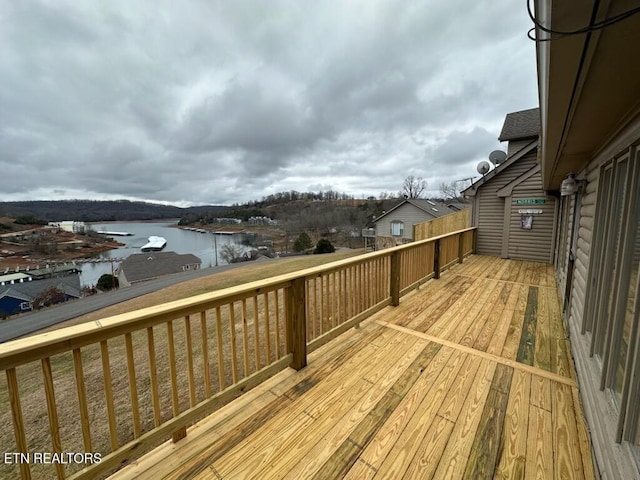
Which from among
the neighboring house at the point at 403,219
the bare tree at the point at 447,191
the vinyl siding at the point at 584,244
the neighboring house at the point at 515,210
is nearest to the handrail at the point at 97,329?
the vinyl siding at the point at 584,244

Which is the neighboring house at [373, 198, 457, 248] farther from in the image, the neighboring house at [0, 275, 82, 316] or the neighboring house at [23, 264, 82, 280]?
the neighboring house at [23, 264, 82, 280]

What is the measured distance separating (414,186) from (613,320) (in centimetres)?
3496

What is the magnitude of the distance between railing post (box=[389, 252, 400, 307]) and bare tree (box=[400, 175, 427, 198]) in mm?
32000

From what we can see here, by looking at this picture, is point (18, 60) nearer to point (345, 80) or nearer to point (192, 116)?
point (192, 116)

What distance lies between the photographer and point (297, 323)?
2398 millimetres

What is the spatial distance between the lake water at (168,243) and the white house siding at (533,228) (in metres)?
34.2

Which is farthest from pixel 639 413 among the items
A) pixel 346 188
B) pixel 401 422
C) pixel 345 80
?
pixel 346 188

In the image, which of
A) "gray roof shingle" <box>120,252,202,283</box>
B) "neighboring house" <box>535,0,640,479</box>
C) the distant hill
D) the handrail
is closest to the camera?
"neighboring house" <box>535,0,640,479</box>

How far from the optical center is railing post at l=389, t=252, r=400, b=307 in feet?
12.7

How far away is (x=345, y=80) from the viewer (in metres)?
7.97

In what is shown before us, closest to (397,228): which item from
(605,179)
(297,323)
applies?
(605,179)

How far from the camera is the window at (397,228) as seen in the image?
19484mm

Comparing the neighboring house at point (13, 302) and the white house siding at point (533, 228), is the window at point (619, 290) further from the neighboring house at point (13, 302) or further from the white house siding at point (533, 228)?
the neighboring house at point (13, 302)

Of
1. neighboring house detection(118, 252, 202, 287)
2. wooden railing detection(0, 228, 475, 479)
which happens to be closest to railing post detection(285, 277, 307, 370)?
wooden railing detection(0, 228, 475, 479)
